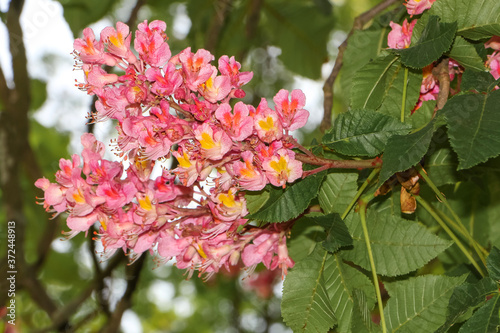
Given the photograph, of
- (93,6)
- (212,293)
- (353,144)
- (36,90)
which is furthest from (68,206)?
(212,293)

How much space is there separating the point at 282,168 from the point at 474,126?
0.90 feet

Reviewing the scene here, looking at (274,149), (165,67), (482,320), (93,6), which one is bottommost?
(482,320)

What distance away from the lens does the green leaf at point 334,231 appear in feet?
2.80

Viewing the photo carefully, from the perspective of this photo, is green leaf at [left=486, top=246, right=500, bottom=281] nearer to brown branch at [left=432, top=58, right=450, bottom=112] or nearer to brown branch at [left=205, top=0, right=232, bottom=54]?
brown branch at [left=432, top=58, right=450, bottom=112]

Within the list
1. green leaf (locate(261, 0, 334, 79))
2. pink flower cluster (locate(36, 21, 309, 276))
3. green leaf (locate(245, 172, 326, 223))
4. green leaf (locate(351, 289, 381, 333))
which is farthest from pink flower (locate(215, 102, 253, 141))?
green leaf (locate(261, 0, 334, 79))

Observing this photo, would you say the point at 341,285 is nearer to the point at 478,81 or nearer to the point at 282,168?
the point at 282,168

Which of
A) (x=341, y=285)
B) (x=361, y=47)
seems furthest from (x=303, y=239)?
(x=361, y=47)

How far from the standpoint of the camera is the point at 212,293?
3.50 metres

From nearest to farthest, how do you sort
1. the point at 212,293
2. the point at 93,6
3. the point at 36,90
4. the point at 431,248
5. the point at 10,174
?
the point at 431,248
the point at 93,6
the point at 10,174
the point at 36,90
the point at 212,293

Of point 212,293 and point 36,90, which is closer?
point 36,90

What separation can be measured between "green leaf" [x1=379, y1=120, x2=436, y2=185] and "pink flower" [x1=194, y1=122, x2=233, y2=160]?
233mm

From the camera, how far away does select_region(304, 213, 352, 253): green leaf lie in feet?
2.80

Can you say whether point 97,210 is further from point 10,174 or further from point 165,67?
point 10,174

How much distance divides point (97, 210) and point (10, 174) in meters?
1.16
